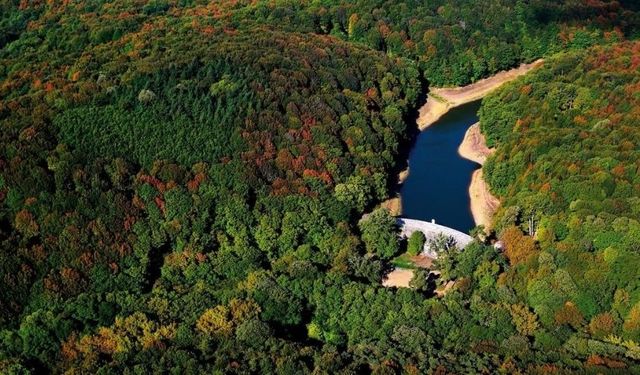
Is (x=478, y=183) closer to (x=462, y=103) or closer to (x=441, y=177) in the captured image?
(x=441, y=177)

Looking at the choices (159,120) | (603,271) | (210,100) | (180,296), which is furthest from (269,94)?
(603,271)

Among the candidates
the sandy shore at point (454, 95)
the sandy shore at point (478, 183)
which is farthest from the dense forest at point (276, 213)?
the sandy shore at point (454, 95)

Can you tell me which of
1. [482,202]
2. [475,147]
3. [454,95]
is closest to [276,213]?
[482,202]

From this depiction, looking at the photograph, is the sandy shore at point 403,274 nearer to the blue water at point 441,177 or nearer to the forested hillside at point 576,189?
the forested hillside at point 576,189

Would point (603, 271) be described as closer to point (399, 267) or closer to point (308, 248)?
point (399, 267)

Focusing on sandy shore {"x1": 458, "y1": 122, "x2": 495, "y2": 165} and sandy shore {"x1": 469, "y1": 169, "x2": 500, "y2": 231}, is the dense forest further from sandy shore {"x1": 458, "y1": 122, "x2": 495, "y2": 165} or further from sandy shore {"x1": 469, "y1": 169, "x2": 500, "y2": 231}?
sandy shore {"x1": 458, "y1": 122, "x2": 495, "y2": 165}

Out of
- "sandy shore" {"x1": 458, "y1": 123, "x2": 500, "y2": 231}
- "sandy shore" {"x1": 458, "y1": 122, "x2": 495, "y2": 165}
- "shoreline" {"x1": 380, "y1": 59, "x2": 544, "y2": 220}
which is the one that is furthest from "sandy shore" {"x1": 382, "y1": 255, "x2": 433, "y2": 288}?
"sandy shore" {"x1": 458, "y1": 122, "x2": 495, "y2": 165}
